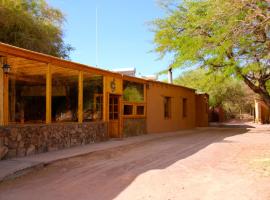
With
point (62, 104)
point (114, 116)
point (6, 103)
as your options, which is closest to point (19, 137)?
point (6, 103)

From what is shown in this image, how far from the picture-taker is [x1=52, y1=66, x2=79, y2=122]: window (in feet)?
37.2

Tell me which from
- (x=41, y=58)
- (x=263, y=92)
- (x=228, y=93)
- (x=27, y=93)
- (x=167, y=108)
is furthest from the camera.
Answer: (x=228, y=93)

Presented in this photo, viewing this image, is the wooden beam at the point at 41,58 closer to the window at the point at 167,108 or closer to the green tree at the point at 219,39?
the green tree at the point at 219,39

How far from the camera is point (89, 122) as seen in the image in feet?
43.4

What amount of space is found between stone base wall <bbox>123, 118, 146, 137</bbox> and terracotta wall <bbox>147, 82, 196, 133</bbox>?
744mm

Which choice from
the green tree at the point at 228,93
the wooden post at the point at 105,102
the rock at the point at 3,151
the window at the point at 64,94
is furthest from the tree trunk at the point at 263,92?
the green tree at the point at 228,93

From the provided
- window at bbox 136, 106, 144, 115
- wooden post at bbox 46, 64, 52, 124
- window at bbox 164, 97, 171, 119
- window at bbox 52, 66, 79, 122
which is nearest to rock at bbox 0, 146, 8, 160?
wooden post at bbox 46, 64, 52, 124

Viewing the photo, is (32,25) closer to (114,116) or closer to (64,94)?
(64,94)

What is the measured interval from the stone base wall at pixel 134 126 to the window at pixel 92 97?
2250 millimetres

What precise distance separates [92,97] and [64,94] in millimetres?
1830

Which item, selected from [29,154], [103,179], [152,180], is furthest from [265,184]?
[29,154]

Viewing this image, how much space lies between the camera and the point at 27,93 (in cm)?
1027

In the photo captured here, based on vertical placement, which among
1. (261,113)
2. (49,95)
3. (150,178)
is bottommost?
(150,178)

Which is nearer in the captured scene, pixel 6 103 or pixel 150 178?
pixel 150 178
